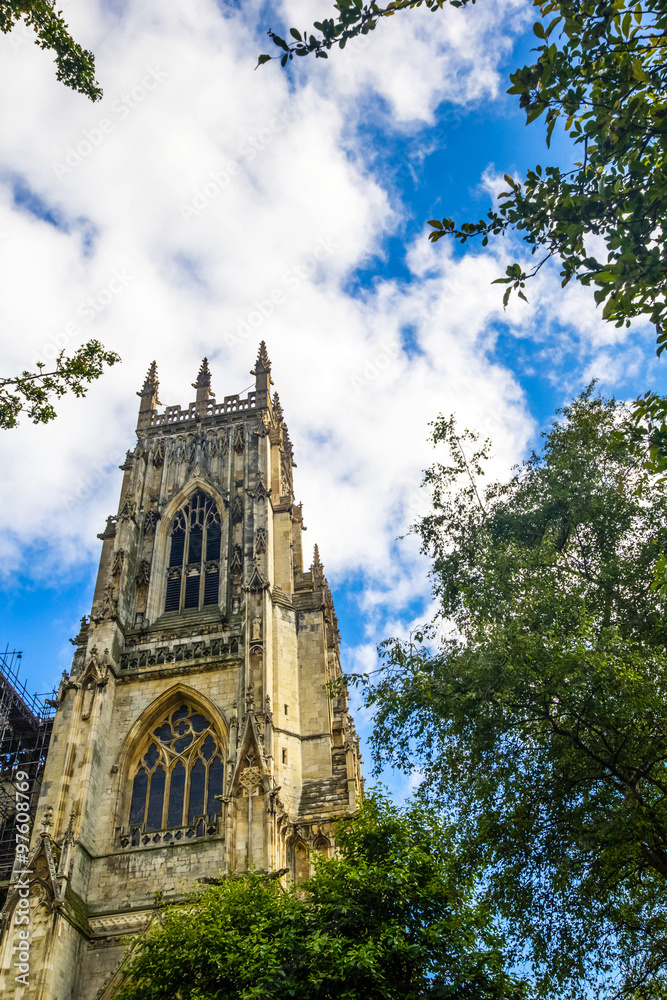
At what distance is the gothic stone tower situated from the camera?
813 inches

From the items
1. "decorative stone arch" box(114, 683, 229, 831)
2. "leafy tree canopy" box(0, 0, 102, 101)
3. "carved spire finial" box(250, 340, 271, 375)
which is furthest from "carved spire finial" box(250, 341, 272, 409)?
"leafy tree canopy" box(0, 0, 102, 101)

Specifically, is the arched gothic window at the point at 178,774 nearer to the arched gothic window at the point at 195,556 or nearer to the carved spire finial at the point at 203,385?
the arched gothic window at the point at 195,556

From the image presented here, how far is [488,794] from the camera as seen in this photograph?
1130 cm

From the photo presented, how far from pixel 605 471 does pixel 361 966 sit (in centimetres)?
849

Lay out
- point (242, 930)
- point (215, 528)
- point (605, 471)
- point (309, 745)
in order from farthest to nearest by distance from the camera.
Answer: point (215, 528) < point (309, 745) < point (242, 930) < point (605, 471)

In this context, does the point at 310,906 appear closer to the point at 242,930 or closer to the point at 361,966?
the point at 242,930

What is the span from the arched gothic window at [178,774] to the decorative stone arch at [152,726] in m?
0.16

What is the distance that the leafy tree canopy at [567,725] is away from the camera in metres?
10.5

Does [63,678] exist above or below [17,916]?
above

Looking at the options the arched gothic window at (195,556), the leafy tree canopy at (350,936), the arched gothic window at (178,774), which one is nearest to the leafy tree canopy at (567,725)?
the leafy tree canopy at (350,936)

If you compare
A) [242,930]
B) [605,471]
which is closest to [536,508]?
[605,471]

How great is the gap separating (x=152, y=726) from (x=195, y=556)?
24.2ft

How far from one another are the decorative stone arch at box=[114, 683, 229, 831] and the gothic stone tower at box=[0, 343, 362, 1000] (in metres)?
0.06

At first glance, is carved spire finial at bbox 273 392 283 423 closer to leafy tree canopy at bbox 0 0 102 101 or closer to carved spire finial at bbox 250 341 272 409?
carved spire finial at bbox 250 341 272 409
